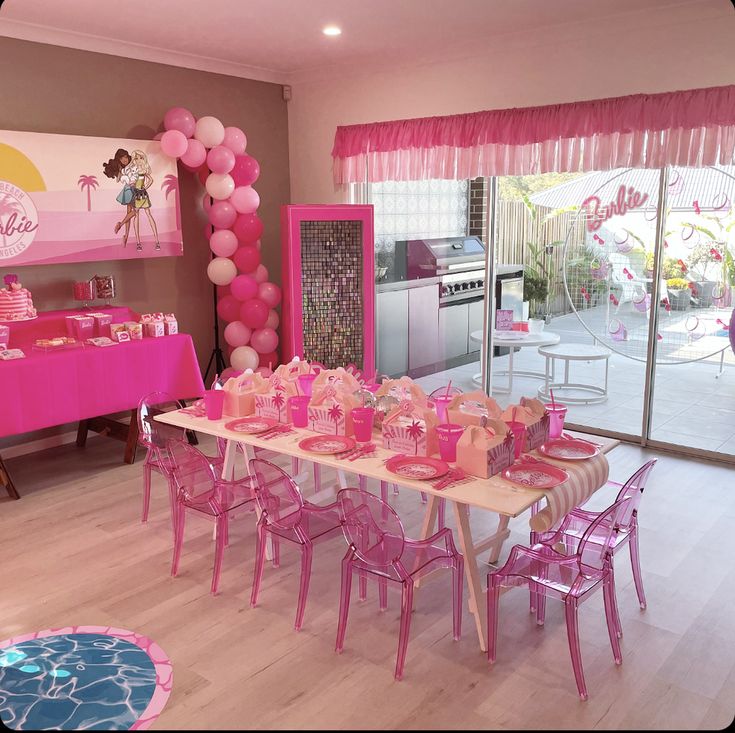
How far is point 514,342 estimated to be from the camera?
6336 mm

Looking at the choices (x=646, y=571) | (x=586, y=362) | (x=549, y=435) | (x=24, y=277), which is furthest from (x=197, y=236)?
(x=646, y=571)

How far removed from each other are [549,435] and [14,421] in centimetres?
321

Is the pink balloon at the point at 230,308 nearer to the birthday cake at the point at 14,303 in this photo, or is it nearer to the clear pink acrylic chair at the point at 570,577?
the birthday cake at the point at 14,303

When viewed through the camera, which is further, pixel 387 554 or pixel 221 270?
pixel 221 270

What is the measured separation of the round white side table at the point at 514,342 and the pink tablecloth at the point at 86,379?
2.50m

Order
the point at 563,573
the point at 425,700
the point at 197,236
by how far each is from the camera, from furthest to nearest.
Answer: the point at 197,236 → the point at 563,573 → the point at 425,700

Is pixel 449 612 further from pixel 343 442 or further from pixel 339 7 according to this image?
pixel 339 7

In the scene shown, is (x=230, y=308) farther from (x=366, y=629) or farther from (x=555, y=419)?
(x=366, y=629)

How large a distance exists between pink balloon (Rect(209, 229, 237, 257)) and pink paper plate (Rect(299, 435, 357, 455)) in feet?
10.0

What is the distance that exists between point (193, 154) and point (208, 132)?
21 centimetres

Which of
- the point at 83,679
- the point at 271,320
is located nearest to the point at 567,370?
the point at 271,320

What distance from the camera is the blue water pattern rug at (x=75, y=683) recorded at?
268 cm

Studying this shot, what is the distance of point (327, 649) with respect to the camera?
3105mm

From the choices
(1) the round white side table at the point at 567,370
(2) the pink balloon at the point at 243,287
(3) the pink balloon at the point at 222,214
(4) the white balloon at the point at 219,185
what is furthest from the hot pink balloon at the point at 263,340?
(1) the round white side table at the point at 567,370
